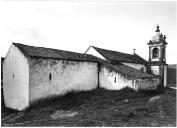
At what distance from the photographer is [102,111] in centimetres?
1167

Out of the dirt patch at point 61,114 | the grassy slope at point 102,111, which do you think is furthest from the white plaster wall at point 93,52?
the dirt patch at point 61,114

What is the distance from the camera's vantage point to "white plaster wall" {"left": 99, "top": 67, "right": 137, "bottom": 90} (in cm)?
1730

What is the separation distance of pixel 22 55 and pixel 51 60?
94.2 inches

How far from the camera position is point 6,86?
15.5 m

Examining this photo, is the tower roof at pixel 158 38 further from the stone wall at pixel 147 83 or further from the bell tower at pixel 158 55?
the stone wall at pixel 147 83

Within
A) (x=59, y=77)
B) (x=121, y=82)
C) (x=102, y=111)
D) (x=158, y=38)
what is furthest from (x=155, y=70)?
(x=102, y=111)

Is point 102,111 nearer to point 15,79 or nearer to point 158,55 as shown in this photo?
point 15,79

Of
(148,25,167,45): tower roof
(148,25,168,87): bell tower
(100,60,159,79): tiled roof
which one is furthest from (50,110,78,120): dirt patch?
(148,25,167,45): tower roof

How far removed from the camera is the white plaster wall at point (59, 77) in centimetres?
1433

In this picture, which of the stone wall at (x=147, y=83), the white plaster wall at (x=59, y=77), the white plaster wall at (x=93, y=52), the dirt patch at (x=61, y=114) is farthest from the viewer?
the white plaster wall at (x=93, y=52)

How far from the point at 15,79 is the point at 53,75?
9.82 ft

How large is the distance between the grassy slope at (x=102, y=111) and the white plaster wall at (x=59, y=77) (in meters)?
0.75

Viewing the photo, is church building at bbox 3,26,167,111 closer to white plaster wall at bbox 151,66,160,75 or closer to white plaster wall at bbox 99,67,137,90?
white plaster wall at bbox 99,67,137,90

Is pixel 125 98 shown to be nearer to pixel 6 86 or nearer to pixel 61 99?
pixel 61 99
